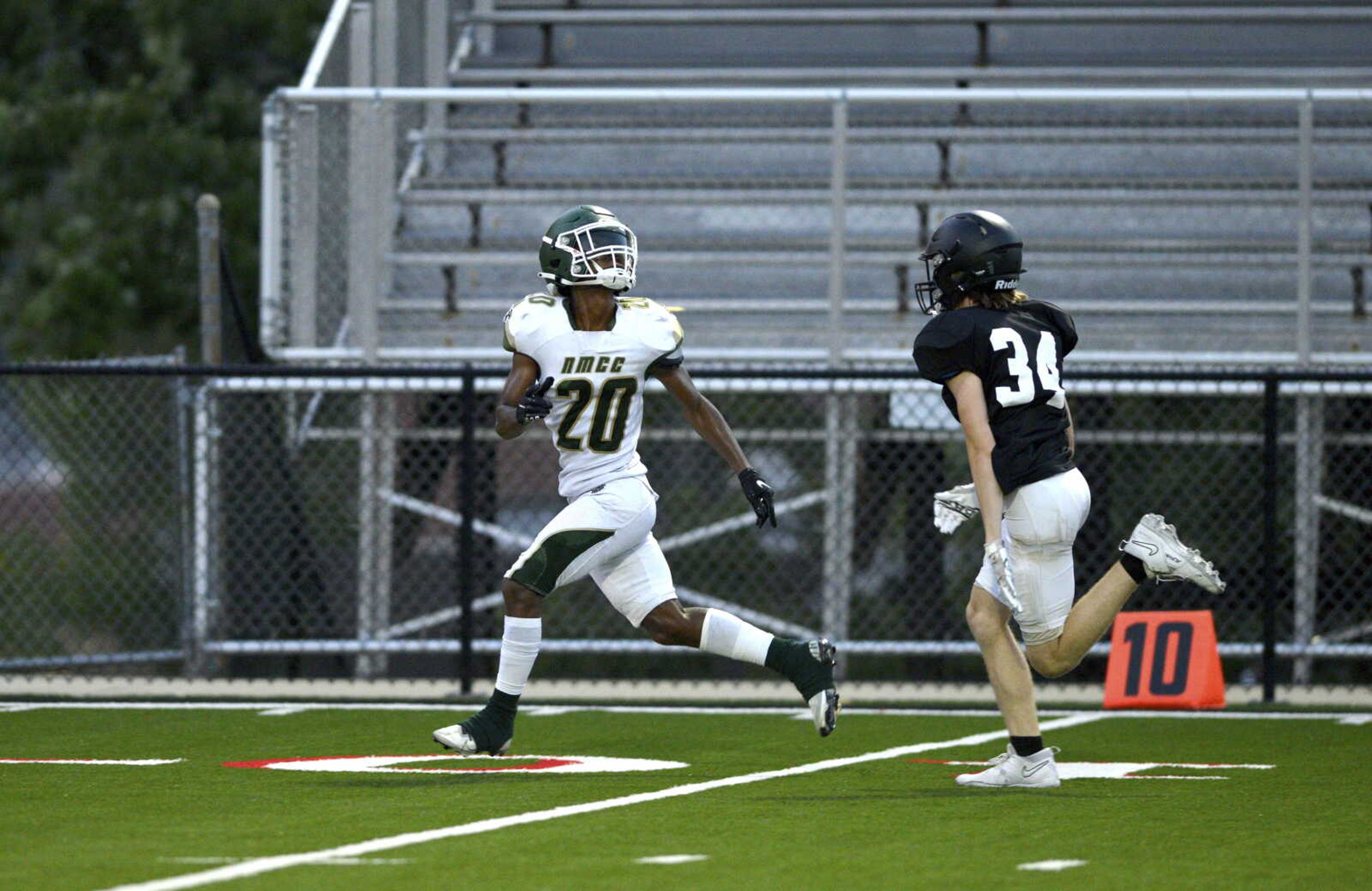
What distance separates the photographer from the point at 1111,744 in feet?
26.8

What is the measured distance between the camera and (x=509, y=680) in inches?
284

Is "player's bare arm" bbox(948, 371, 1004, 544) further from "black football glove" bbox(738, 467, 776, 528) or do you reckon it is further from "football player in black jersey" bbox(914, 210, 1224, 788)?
"black football glove" bbox(738, 467, 776, 528)

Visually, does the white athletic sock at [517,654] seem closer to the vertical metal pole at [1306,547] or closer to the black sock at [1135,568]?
the black sock at [1135,568]

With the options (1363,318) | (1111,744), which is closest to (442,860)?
(1111,744)

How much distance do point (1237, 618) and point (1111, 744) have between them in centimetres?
481

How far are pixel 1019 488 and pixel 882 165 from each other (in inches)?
278

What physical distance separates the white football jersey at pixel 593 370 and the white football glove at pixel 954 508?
982 millimetres

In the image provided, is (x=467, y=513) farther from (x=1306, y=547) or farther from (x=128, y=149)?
(x=128, y=149)

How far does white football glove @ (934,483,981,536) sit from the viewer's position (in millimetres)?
6887

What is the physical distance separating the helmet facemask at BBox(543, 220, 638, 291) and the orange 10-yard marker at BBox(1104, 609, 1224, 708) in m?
3.27

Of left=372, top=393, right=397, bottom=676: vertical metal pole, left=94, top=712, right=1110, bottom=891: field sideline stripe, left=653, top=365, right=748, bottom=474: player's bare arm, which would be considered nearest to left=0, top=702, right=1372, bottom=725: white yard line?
left=94, top=712, right=1110, bottom=891: field sideline stripe

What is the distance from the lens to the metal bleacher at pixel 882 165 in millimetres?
12102

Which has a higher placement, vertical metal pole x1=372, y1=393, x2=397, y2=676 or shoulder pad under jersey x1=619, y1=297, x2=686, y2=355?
shoulder pad under jersey x1=619, y1=297, x2=686, y2=355

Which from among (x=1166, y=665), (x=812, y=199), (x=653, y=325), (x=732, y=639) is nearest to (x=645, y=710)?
(x=1166, y=665)
